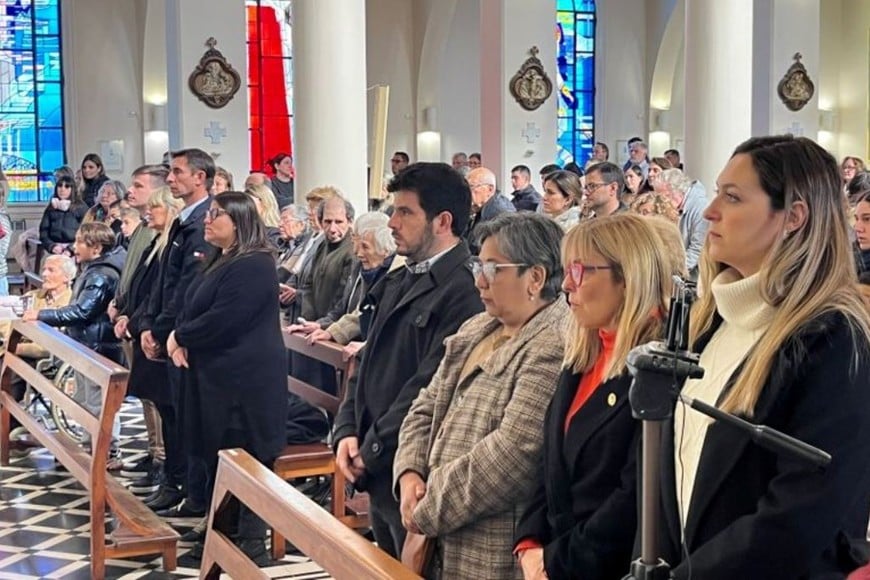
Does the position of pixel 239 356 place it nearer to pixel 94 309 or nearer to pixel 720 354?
pixel 94 309

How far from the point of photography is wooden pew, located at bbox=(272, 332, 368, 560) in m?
5.27

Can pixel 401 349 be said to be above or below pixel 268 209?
below

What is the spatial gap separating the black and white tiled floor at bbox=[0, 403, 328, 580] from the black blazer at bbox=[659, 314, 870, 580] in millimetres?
3021

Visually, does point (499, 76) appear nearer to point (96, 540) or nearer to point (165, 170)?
point (165, 170)

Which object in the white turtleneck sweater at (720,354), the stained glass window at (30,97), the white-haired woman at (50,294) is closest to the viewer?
the white turtleneck sweater at (720,354)

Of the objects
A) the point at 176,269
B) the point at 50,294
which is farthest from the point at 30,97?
the point at 176,269

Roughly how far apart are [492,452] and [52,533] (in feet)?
11.3

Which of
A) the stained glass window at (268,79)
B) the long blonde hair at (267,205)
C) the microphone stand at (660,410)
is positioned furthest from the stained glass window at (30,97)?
the microphone stand at (660,410)

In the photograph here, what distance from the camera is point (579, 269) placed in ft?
8.89

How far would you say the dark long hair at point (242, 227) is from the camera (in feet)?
17.1

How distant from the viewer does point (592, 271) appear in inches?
106

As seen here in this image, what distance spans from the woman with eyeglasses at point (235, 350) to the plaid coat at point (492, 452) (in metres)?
2.06

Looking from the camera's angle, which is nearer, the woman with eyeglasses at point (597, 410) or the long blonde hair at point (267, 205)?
the woman with eyeglasses at point (597, 410)

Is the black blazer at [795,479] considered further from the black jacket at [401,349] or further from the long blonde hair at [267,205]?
the long blonde hair at [267,205]
